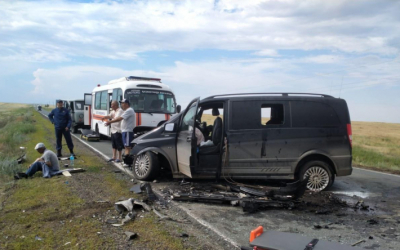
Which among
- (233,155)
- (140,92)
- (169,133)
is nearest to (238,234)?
(233,155)

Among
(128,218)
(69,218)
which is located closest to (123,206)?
(128,218)

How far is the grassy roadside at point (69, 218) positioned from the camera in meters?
4.39

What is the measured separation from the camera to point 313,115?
7.45m

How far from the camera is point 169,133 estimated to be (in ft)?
26.1

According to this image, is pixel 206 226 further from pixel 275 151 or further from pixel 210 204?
pixel 275 151

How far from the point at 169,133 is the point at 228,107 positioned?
147 centimetres

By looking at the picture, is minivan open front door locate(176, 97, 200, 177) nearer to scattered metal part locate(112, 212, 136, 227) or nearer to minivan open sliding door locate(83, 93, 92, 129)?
scattered metal part locate(112, 212, 136, 227)

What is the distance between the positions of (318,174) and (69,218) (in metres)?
4.90

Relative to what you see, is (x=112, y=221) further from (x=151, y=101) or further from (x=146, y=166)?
(x=151, y=101)

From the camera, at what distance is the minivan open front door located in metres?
7.13

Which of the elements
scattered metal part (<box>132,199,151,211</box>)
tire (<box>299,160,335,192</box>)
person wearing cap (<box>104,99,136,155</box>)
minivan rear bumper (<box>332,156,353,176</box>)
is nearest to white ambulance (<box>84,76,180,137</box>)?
person wearing cap (<box>104,99,136,155</box>)

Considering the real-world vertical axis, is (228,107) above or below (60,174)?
above

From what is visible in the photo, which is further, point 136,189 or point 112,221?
point 136,189

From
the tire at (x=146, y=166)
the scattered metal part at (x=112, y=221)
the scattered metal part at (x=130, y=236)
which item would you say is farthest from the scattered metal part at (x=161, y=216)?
the tire at (x=146, y=166)
